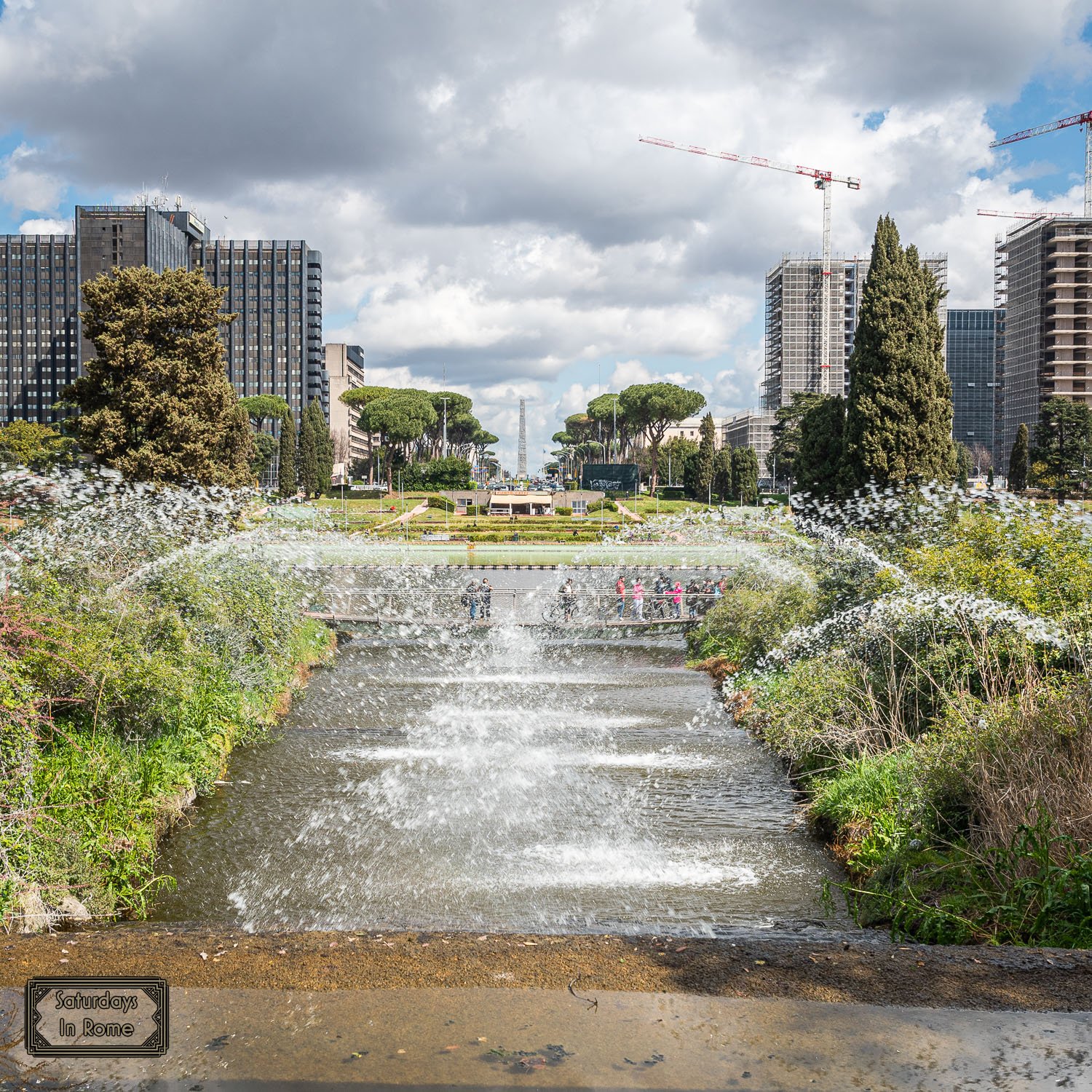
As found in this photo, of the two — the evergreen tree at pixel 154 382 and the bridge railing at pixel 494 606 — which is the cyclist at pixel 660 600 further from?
the evergreen tree at pixel 154 382

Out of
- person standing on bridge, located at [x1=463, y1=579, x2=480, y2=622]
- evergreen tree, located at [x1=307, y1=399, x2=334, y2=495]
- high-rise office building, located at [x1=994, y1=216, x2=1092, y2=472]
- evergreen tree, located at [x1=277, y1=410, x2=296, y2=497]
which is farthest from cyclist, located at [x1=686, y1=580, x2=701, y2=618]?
high-rise office building, located at [x1=994, y1=216, x2=1092, y2=472]

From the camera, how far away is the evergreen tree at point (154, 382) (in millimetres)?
25484

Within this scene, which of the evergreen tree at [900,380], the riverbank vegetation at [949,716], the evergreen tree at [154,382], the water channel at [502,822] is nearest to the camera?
the riverbank vegetation at [949,716]

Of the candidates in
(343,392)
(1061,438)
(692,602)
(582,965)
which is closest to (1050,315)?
(1061,438)

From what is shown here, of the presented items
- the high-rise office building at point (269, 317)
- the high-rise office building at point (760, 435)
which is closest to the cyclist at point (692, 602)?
the high-rise office building at point (760, 435)

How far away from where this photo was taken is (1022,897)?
621 cm

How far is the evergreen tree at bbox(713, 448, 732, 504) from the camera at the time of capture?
101 m

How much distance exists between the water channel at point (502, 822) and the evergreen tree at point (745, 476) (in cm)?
8367

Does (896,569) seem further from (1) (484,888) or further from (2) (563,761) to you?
(1) (484,888)

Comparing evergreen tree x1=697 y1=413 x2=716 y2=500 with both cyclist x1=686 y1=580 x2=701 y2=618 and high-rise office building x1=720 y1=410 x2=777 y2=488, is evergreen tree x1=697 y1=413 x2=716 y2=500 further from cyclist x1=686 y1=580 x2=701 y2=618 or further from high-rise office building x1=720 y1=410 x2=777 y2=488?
cyclist x1=686 y1=580 x2=701 y2=618

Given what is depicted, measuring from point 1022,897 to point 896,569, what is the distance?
6.99 metres

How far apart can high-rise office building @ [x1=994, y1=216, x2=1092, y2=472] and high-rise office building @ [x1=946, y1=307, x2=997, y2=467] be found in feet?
117

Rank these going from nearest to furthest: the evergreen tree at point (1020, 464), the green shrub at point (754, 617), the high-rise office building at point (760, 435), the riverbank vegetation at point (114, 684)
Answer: the riverbank vegetation at point (114, 684) < the green shrub at point (754, 617) < the evergreen tree at point (1020, 464) < the high-rise office building at point (760, 435)

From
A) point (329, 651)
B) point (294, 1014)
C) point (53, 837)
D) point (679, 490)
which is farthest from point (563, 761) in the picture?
point (679, 490)
